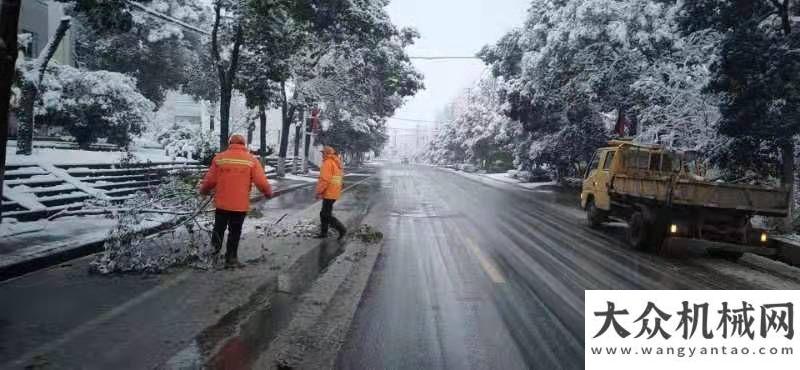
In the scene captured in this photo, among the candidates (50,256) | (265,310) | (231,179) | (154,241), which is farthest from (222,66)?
(265,310)

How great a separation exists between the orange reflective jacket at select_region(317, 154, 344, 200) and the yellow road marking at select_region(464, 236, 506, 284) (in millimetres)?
2532

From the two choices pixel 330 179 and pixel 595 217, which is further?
pixel 595 217

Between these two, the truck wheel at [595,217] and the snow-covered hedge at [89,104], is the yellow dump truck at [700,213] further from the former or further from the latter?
the snow-covered hedge at [89,104]

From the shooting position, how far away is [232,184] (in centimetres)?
714

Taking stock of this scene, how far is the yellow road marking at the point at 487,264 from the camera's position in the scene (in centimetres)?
718

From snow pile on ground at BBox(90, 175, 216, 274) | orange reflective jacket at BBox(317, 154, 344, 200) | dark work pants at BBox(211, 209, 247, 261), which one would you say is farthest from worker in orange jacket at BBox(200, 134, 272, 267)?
orange reflective jacket at BBox(317, 154, 344, 200)

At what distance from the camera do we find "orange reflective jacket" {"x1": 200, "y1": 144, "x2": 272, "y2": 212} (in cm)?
713

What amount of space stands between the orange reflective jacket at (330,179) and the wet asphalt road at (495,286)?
51.8 inches

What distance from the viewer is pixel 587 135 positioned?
28.1m

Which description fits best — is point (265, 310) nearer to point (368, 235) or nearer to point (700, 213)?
point (368, 235)

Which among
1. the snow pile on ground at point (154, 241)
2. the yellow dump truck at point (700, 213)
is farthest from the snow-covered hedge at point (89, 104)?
the yellow dump truck at point (700, 213)

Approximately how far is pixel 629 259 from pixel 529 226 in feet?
14.1

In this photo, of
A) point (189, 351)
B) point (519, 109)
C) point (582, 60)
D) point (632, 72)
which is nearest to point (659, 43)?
point (632, 72)

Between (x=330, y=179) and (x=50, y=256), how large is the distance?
440 centimetres
